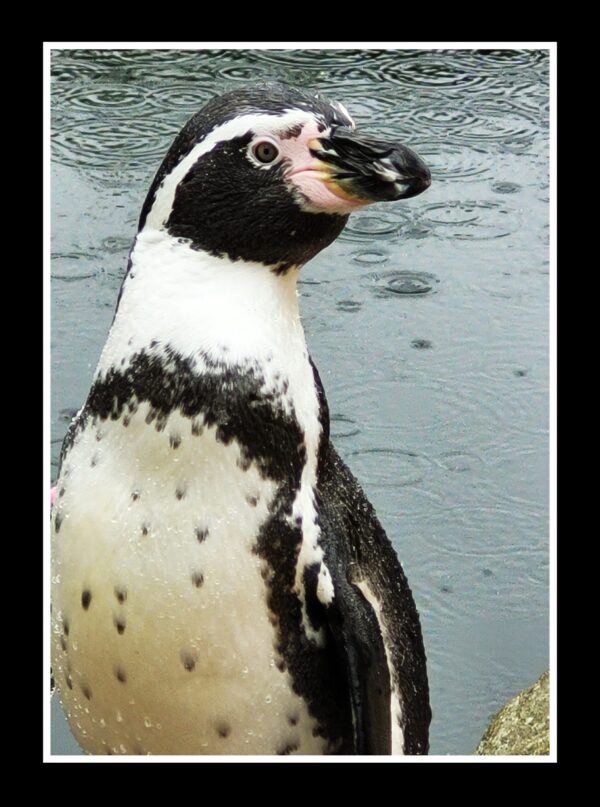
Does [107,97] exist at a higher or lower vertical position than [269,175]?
higher

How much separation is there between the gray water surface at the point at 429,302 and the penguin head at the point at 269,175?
89 cm

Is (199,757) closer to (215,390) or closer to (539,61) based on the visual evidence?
(215,390)

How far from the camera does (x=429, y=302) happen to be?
3098mm

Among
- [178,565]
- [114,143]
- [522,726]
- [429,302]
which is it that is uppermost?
[114,143]

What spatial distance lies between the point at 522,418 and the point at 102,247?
3.35ft

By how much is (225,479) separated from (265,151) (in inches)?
16.2

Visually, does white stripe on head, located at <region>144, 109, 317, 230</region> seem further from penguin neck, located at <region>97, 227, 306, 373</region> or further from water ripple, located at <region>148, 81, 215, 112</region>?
water ripple, located at <region>148, 81, 215, 112</region>

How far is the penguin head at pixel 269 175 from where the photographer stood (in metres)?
1.59

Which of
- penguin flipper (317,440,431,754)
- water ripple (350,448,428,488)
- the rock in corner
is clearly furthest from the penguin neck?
water ripple (350,448,428,488)

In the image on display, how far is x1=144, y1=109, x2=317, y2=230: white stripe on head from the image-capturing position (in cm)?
159

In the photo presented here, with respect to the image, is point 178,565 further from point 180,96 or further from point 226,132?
point 180,96

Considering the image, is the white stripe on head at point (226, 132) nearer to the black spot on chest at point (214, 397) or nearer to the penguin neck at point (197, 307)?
the penguin neck at point (197, 307)

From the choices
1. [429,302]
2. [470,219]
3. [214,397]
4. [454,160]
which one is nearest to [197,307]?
[214,397]

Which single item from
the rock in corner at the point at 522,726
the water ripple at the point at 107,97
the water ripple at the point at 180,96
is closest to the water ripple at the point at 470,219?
the water ripple at the point at 180,96
